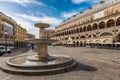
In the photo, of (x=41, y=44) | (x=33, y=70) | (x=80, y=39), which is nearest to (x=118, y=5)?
(x=80, y=39)

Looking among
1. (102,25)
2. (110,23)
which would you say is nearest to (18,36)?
(102,25)

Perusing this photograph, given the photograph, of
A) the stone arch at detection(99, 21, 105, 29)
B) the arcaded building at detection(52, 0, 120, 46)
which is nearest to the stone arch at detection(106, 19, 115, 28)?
the arcaded building at detection(52, 0, 120, 46)

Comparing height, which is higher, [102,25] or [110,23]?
[110,23]

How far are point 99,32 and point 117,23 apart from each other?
6.89 m

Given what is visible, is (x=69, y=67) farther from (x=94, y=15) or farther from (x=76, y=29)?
(x=76, y=29)

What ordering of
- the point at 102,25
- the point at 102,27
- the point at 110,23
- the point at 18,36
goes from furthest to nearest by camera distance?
1. the point at 18,36
2. the point at 102,25
3. the point at 102,27
4. the point at 110,23

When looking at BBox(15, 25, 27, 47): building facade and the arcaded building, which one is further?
BBox(15, 25, 27, 47): building facade

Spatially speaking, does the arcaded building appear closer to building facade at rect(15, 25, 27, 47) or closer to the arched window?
the arched window

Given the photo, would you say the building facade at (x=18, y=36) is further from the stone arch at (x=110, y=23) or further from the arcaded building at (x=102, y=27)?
the stone arch at (x=110, y=23)

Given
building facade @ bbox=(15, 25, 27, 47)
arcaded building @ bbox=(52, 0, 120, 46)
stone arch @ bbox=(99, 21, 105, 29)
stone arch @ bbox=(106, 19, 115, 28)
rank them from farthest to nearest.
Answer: building facade @ bbox=(15, 25, 27, 47)
stone arch @ bbox=(99, 21, 105, 29)
stone arch @ bbox=(106, 19, 115, 28)
arcaded building @ bbox=(52, 0, 120, 46)

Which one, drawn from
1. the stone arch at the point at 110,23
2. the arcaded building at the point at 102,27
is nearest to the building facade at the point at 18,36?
the arcaded building at the point at 102,27

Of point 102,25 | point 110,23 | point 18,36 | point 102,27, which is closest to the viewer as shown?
point 110,23

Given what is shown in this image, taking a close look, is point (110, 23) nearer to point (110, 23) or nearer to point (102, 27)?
point (110, 23)

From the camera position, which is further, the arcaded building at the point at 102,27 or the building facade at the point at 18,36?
the building facade at the point at 18,36
